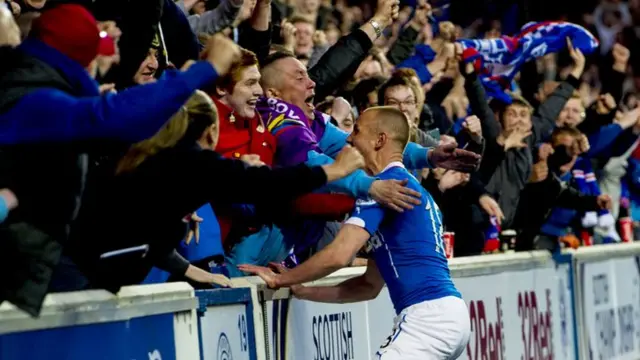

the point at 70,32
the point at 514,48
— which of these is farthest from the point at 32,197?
the point at 514,48

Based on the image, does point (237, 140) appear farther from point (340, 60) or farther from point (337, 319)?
point (340, 60)

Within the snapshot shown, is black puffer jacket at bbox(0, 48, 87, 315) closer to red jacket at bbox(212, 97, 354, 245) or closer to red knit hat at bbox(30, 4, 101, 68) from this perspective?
red knit hat at bbox(30, 4, 101, 68)

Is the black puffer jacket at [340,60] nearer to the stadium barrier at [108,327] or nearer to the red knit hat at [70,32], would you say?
the stadium barrier at [108,327]

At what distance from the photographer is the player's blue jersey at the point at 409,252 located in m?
7.04

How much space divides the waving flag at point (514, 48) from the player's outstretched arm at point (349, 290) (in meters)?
5.09

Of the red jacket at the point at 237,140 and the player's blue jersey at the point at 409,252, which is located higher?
the red jacket at the point at 237,140

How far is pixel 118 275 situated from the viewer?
5.62 meters

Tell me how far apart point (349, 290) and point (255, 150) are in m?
1.00

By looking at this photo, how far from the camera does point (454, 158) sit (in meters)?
7.77

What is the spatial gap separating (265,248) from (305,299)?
357mm

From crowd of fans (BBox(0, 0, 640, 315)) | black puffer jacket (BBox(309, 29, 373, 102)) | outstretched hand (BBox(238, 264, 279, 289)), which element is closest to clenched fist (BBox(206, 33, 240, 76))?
crowd of fans (BBox(0, 0, 640, 315))

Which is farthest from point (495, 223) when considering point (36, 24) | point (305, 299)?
point (36, 24)

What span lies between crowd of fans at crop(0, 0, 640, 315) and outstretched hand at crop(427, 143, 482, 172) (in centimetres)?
1

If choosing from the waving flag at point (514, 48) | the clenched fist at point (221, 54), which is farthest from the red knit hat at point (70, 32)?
the waving flag at point (514, 48)
